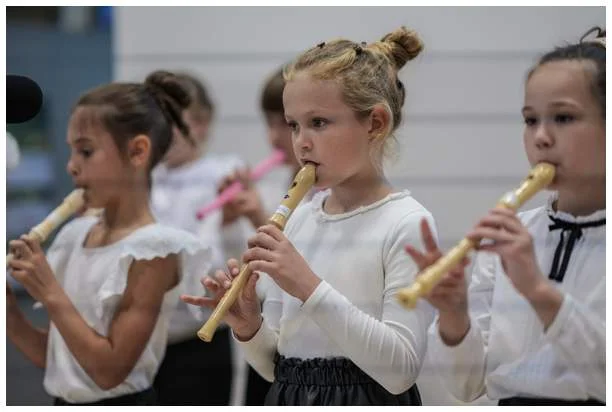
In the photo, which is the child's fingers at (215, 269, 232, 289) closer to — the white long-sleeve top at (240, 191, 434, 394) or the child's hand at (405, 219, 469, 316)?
the white long-sleeve top at (240, 191, 434, 394)

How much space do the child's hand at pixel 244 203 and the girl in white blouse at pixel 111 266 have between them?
469mm

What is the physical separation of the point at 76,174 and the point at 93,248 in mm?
106

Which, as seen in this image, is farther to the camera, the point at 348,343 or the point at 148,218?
the point at 148,218

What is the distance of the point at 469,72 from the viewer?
1.54m

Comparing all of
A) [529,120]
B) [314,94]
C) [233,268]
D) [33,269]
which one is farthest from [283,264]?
[33,269]

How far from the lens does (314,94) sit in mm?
1143

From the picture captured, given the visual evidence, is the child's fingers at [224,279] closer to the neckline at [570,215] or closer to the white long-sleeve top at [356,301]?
the white long-sleeve top at [356,301]

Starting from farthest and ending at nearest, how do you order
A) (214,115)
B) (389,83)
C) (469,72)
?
(214,115)
(469,72)
(389,83)

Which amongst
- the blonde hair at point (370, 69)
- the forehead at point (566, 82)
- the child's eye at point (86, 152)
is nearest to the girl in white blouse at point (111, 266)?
the child's eye at point (86, 152)

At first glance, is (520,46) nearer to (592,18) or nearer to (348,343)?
(592,18)

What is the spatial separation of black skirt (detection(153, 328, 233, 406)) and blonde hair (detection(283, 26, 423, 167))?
529mm

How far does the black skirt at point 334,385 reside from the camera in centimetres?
116

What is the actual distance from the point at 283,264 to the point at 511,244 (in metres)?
0.24
